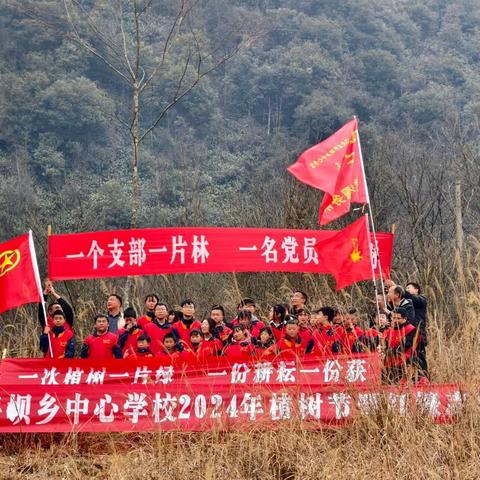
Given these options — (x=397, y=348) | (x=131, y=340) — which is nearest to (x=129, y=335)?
(x=131, y=340)

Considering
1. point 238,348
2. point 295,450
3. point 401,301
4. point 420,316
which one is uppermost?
point 401,301

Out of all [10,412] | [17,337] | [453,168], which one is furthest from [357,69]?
[10,412]

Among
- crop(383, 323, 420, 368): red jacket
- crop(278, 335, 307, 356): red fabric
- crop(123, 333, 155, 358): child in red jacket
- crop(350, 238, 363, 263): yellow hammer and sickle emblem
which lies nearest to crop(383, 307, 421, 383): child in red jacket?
crop(383, 323, 420, 368): red jacket

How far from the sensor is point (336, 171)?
9383 millimetres

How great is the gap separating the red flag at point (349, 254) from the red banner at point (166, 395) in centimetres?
108

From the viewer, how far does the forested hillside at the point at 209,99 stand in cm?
3891

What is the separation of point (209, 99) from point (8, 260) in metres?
42.1

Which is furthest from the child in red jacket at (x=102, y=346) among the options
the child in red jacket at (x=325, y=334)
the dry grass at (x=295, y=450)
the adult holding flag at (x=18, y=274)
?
the child in red jacket at (x=325, y=334)

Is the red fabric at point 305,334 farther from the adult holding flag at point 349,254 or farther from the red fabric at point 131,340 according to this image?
the red fabric at point 131,340

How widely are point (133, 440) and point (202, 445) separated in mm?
994

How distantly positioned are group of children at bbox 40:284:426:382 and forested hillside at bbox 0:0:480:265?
70.8 feet

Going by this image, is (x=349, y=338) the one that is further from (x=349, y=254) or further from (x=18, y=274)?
(x=18, y=274)

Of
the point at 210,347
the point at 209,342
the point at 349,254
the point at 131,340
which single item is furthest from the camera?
the point at 131,340

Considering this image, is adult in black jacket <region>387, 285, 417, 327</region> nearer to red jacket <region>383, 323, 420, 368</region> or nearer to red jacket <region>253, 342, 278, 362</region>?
red jacket <region>383, 323, 420, 368</region>
